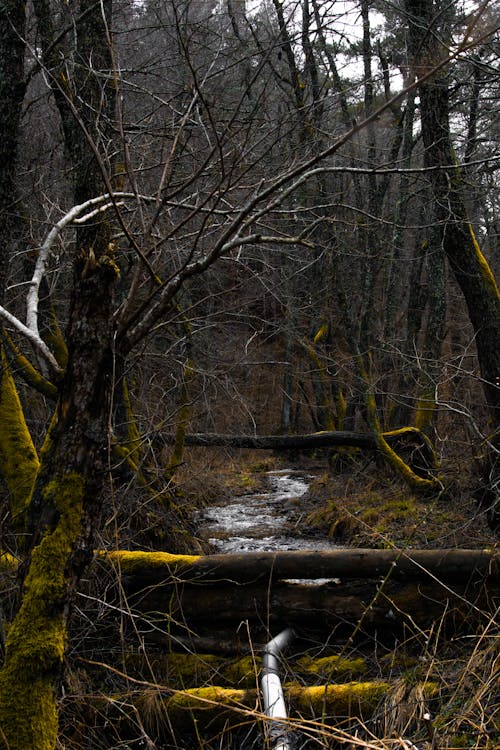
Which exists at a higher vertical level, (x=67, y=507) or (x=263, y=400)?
(x=67, y=507)

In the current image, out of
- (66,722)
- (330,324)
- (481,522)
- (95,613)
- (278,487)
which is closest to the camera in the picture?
(66,722)

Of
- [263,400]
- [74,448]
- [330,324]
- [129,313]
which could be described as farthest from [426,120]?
[263,400]

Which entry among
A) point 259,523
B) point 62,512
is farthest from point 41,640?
point 259,523

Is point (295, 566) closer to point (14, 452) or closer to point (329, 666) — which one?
point (329, 666)

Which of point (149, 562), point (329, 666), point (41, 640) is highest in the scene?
point (41, 640)

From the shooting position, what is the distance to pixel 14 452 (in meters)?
4.84

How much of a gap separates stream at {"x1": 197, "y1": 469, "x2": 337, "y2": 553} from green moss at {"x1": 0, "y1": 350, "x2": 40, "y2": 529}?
10.9 ft

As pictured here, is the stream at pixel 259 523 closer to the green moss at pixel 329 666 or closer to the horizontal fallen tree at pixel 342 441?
the horizontal fallen tree at pixel 342 441

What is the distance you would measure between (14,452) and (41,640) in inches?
98.4

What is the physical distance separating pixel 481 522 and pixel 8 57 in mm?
6244

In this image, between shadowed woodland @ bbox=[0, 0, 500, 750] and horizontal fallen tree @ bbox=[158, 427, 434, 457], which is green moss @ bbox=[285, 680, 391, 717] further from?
horizontal fallen tree @ bbox=[158, 427, 434, 457]

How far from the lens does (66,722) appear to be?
323 centimetres

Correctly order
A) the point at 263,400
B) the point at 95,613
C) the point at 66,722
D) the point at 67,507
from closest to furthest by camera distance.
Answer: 1. the point at 67,507
2. the point at 66,722
3. the point at 95,613
4. the point at 263,400

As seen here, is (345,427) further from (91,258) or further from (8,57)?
(91,258)
